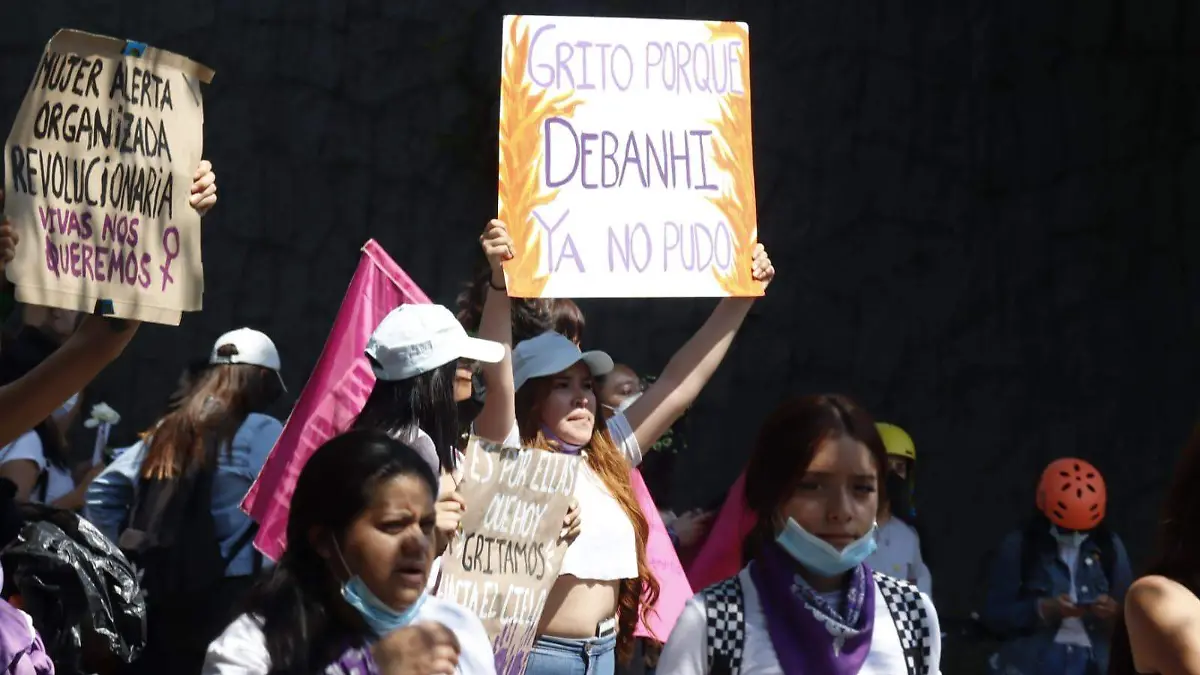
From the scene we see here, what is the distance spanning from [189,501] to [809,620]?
3.56 m

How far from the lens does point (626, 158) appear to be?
5035 millimetres

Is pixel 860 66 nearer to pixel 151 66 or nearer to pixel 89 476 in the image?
pixel 89 476

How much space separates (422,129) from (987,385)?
3.30 meters

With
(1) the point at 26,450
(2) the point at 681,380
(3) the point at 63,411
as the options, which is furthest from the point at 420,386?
(3) the point at 63,411

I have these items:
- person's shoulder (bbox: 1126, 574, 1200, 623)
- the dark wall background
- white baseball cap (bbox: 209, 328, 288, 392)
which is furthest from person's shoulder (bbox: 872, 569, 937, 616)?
the dark wall background

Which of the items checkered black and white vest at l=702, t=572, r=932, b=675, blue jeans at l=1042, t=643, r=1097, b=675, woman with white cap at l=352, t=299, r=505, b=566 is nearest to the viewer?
checkered black and white vest at l=702, t=572, r=932, b=675

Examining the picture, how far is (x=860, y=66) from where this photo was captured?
32.9ft

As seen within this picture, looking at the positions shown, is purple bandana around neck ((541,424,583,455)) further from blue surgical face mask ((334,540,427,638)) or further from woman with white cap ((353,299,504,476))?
blue surgical face mask ((334,540,427,638))

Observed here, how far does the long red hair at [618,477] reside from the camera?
4.77m

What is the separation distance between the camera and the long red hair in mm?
4766

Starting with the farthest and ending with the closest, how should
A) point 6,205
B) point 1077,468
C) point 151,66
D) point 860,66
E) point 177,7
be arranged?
point 860,66
point 177,7
point 1077,468
point 151,66
point 6,205

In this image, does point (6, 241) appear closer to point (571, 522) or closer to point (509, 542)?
point (509, 542)

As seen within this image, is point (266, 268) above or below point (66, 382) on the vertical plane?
above

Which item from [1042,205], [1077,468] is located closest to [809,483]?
[1077,468]
